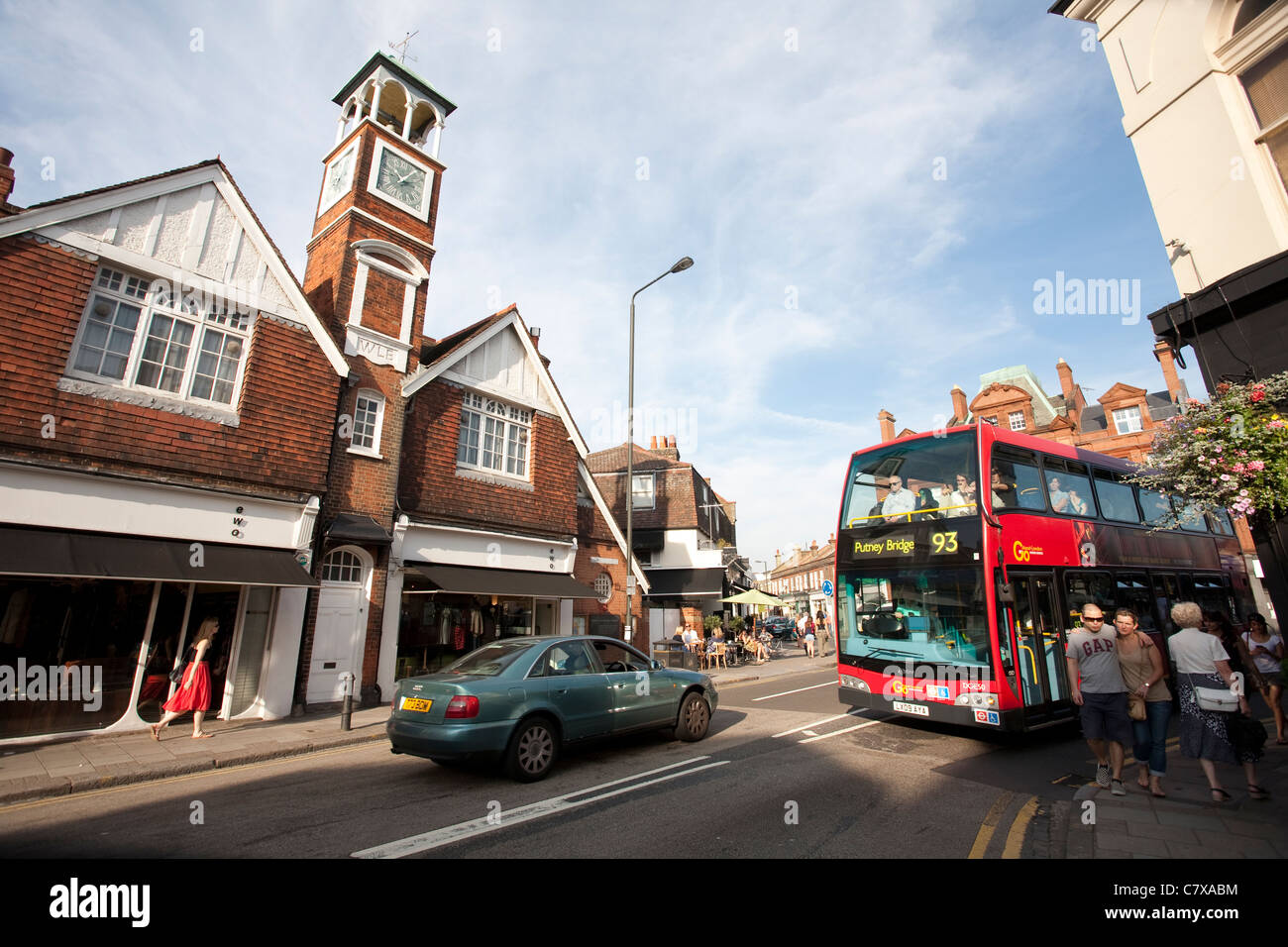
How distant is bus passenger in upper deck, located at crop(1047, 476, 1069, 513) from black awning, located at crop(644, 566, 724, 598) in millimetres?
17415

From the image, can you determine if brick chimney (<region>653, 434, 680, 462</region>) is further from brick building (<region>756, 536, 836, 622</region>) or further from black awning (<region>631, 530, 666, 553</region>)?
brick building (<region>756, 536, 836, 622</region>)

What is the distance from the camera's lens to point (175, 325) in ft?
34.0

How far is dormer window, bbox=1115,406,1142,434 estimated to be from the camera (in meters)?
34.0

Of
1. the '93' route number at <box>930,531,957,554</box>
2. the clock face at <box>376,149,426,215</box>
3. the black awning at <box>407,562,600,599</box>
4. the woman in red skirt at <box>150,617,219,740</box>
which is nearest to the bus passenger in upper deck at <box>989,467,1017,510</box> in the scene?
the '93' route number at <box>930,531,957,554</box>

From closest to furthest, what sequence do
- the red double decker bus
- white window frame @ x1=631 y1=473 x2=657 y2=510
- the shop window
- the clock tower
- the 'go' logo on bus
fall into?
1. the red double decker bus
2. the 'go' logo on bus
3. the shop window
4. the clock tower
5. white window frame @ x1=631 y1=473 x2=657 y2=510

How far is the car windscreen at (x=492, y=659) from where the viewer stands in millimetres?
6844

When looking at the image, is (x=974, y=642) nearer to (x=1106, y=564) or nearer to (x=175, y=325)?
(x=1106, y=564)

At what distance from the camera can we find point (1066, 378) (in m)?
37.6

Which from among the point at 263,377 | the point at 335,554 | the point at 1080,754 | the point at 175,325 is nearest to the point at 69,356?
the point at 175,325

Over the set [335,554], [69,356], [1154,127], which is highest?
[1154,127]

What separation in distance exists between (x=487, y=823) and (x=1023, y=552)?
7.63 meters

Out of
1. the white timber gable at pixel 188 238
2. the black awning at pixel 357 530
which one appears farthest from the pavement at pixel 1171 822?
the white timber gable at pixel 188 238

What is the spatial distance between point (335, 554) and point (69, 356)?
5377mm

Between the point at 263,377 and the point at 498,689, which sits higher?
the point at 263,377
